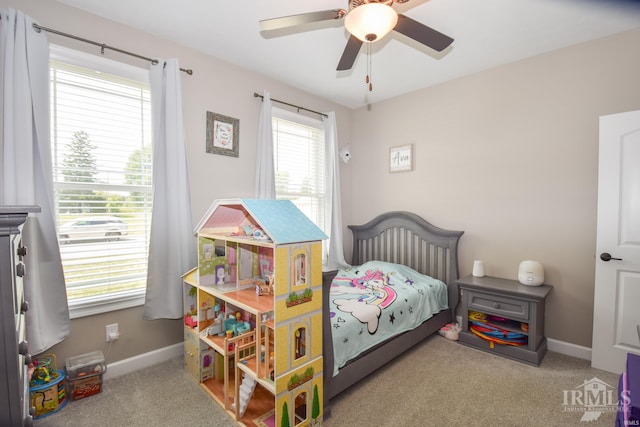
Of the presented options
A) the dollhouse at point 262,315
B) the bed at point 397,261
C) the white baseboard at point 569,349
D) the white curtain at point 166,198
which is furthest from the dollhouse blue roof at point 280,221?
the white baseboard at point 569,349

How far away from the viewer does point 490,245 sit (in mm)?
3023

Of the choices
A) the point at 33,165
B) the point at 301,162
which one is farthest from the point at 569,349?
the point at 33,165

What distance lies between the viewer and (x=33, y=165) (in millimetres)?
1896

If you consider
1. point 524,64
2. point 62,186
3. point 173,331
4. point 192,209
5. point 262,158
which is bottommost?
point 173,331

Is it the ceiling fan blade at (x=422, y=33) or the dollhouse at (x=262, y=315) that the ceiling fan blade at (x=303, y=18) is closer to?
the ceiling fan blade at (x=422, y=33)

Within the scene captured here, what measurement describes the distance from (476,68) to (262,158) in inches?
91.3

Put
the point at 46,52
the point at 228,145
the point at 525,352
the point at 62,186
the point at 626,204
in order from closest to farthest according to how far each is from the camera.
→ the point at 46,52 < the point at 62,186 < the point at 626,204 < the point at 525,352 < the point at 228,145

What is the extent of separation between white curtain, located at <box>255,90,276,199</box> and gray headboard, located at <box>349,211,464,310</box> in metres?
1.48

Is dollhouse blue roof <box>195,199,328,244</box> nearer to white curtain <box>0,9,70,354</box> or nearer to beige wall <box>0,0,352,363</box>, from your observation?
beige wall <box>0,0,352,363</box>

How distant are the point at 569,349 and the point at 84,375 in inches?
150

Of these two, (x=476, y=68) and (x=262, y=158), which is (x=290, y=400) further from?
(x=476, y=68)

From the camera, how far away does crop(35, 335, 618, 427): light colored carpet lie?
1816 mm

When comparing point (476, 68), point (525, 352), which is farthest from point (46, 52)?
point (525, 352)

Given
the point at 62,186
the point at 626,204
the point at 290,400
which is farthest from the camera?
the point at 626,204
